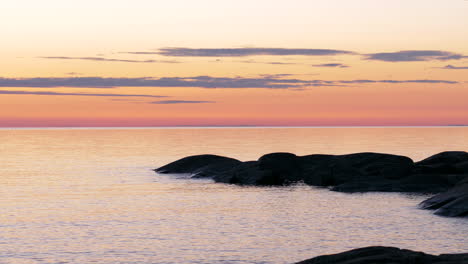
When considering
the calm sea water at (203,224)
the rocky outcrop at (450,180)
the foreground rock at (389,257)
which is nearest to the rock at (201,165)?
the calm sea water at (203,224)

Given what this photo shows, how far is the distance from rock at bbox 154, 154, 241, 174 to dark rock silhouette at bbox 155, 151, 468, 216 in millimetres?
137

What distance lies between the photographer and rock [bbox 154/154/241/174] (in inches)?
2889

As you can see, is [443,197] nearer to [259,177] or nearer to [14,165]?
[259,177]

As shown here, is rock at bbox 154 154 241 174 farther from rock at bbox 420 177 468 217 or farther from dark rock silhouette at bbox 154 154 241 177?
rock at bbox 420 177 468 217

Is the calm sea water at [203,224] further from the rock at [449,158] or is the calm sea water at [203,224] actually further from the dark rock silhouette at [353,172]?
the rock at [449,158]

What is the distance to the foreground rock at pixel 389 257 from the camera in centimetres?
2084

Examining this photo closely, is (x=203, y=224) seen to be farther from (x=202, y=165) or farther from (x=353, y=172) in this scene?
(x=202, y=165)

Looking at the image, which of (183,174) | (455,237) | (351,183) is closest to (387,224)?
(455,237)

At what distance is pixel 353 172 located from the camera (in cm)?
6338

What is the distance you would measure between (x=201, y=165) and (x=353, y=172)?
2117 centimetres

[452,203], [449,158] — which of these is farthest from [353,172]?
[452,203]

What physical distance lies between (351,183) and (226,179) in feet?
49.4

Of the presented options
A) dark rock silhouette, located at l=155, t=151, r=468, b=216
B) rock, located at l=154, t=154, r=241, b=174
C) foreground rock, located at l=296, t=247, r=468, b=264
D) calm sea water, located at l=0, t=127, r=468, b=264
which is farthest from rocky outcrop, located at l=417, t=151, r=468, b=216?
rock, located at l=154, t=154, r=241, b=174

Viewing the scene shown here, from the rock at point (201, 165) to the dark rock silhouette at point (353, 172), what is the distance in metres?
0.14
